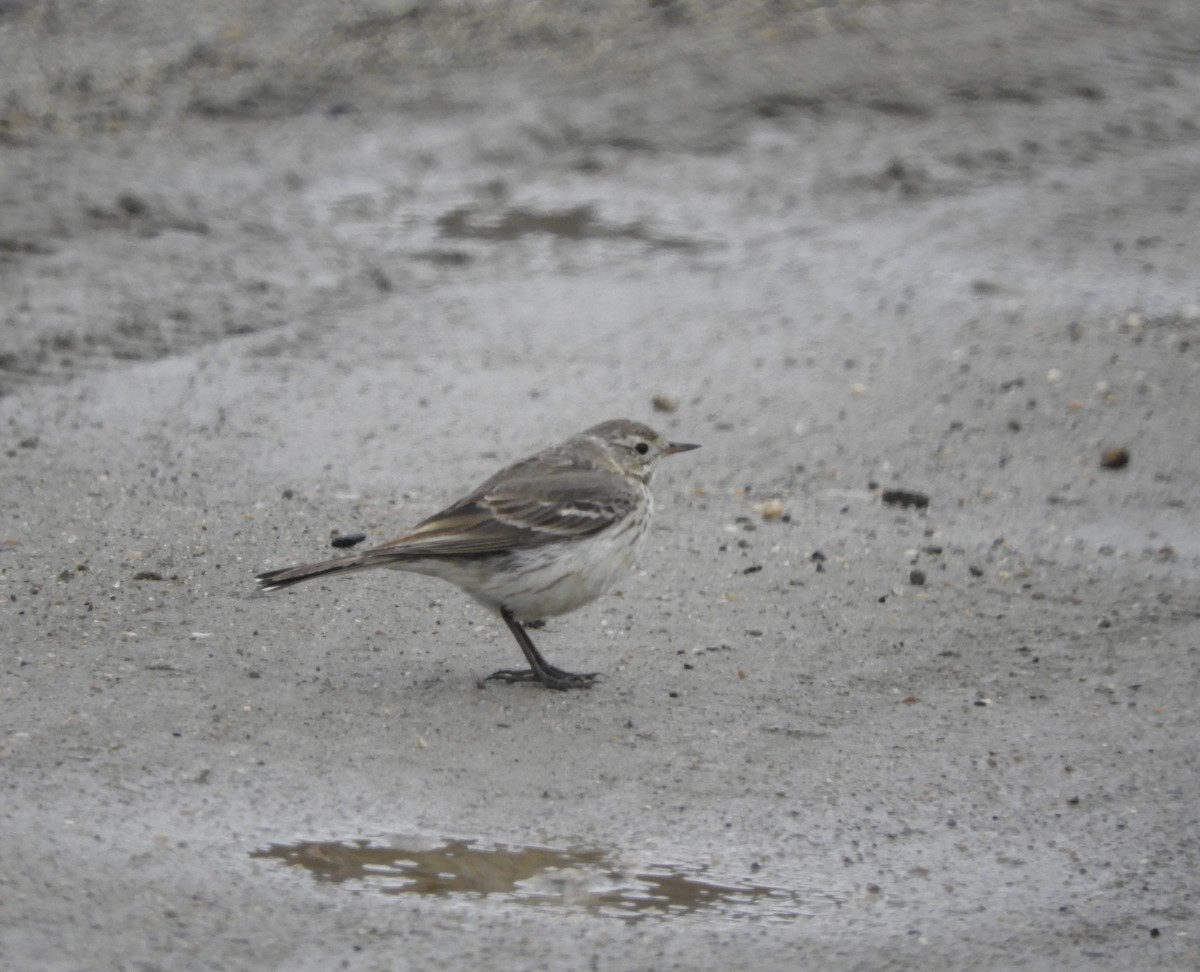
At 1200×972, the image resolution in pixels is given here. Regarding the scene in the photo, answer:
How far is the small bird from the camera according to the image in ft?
22.3

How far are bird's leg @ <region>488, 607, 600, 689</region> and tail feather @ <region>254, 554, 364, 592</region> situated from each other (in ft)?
2.34

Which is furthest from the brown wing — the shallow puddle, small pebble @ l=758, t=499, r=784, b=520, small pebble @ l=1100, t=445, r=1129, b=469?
small pebble @ l=1100, t=445, r=1129, b=469

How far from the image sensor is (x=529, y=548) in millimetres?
6883

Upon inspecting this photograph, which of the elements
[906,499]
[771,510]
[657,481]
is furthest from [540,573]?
[906,499]

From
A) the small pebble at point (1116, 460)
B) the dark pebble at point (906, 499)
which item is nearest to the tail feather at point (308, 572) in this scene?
the dark pebble at point (906, 499)

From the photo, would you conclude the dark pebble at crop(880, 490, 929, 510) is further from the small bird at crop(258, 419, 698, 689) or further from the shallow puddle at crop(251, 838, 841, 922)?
the shallow puddle at crop(251, 838, 841, 922)

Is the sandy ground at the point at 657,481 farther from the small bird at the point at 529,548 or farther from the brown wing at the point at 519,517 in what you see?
the brown wing at the point at 519,517

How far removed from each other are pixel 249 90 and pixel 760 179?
12.6ft

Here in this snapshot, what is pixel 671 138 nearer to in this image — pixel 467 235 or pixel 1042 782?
pixel 467 235

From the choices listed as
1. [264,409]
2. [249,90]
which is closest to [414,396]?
[264,409]

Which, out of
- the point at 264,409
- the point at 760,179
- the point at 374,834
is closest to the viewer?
the point at 374,834

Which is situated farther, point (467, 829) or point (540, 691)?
point (540, 691)

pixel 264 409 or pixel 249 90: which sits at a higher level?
pixel 249 90

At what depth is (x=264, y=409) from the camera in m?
9.55
